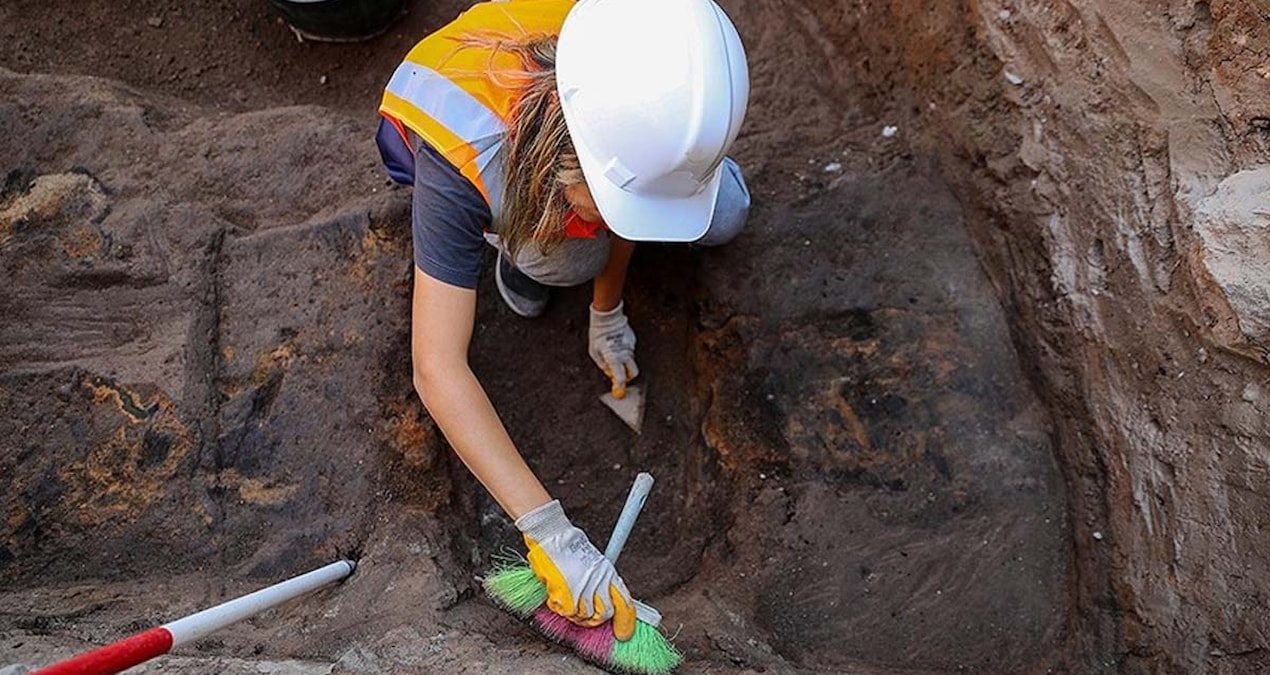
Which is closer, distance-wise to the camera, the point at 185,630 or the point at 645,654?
the point at 185,630

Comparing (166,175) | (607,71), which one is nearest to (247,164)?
(166,175)

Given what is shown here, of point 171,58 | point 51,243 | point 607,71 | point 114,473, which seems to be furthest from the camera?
point 171,58

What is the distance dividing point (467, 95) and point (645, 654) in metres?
1.02

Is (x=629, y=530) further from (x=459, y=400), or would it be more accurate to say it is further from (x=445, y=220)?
(x=445, y=220)

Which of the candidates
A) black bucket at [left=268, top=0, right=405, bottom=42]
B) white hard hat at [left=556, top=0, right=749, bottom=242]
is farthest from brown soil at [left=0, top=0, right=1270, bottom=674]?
white hard hat at [left=556, top=0, right=749, bottom=242]

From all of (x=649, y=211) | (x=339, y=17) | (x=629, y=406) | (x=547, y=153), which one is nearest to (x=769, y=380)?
(x=629, y=406)

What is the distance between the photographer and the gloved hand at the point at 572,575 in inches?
72.4

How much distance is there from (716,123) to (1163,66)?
868mm

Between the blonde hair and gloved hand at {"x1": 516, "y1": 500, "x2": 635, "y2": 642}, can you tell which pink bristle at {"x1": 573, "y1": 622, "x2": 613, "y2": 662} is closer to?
gloved hand at {"x1": 516, "y1": 500, "x2": 635, "y2": 642}

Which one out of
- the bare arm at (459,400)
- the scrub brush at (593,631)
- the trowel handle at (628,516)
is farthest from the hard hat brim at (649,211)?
the scrub brush at (593,631)

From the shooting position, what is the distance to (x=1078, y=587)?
6.97 ft

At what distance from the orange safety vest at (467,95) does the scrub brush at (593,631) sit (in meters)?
0.67

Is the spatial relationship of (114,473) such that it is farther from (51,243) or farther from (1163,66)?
(1163,66)

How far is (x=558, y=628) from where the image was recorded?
1890mm
